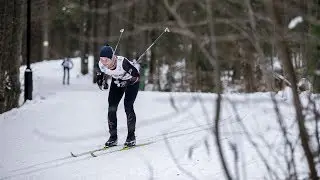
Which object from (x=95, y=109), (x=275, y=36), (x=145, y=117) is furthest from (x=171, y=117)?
(x=275, y=36)

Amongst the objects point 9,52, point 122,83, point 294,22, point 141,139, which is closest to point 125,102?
point 122,83

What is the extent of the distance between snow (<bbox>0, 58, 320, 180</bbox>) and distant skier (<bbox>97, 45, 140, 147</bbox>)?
440 mm

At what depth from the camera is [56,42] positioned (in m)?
55.6

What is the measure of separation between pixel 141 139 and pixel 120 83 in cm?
122

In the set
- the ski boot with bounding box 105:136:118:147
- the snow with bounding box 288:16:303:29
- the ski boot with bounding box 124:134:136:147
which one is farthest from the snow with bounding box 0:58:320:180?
the snow with bounding box 288:16:303:29

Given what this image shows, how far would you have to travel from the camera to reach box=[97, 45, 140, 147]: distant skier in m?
7.86

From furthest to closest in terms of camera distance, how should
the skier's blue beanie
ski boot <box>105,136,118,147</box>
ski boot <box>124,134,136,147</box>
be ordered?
ski boot <box>105,136,118,147</box> < ski boot <box>124,134,136,147</box> < the skier's blue beanie

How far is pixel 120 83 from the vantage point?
8.05 m

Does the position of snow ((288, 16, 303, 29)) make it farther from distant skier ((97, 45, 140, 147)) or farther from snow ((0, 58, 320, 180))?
distant skier ((97, 45, 140, 147))

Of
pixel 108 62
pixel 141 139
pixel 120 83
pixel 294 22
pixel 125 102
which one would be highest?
pixel 294 22

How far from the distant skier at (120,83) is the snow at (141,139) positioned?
0.44 metres

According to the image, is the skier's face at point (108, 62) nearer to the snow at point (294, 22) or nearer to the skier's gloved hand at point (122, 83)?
the skier's gloved hand at point (122, 83)

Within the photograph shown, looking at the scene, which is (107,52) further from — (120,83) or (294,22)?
(294,22)

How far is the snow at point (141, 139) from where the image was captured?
6.01m
